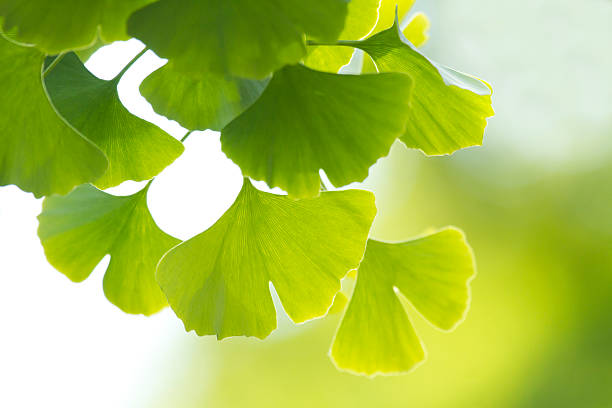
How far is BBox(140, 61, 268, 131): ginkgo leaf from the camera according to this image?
1.20ft

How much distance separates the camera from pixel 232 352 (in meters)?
5.49

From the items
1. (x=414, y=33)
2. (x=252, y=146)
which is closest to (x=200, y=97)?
(x=252, y=146)

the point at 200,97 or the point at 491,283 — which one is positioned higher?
the point at 200,97

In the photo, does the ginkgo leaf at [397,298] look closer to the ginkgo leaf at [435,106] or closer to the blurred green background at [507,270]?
the ginkgo leaf at [435,106]

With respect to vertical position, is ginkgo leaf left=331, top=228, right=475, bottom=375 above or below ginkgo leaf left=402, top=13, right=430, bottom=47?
below

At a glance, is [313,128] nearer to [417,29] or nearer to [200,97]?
[200,97]

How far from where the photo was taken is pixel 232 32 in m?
0.29

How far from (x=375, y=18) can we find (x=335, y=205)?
Answer: 0.43ft

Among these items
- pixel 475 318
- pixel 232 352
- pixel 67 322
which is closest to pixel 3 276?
pixel 67 322

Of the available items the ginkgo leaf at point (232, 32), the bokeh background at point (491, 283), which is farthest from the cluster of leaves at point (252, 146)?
the bokeh background at point (491, 283)

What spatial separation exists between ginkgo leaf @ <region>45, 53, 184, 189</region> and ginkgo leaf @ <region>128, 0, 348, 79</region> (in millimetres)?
148

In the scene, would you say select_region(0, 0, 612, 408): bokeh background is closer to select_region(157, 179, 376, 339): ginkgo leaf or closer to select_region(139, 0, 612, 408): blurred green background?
select_region(139, 0, 612, 408): blurred green background

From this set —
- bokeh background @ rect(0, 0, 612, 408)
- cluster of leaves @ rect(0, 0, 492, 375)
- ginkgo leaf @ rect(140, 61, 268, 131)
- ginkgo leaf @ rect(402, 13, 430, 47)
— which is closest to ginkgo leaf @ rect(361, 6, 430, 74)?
ginkgo leaf @ rect(402, 13, 430, 47)

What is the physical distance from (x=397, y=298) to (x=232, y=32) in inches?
12.6
